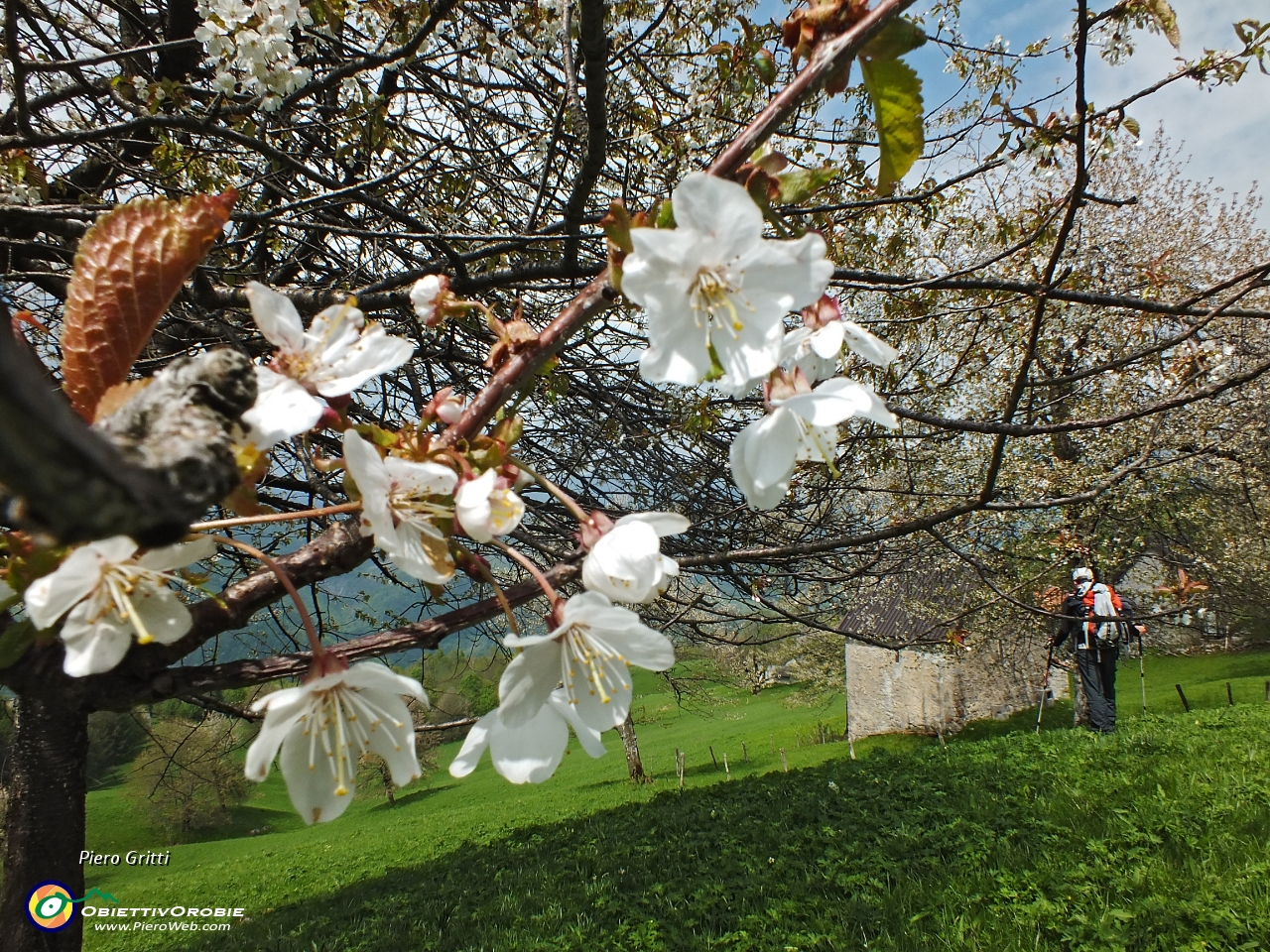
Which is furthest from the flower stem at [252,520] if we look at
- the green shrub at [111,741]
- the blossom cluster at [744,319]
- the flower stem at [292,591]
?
the green shrub at [111,741]

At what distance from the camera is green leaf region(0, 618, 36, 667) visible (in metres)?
0.48

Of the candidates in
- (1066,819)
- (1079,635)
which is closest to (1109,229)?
(1079,635)

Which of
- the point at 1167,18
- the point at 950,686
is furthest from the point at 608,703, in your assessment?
the point at 950,686

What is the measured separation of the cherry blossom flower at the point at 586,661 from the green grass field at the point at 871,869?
334 cm

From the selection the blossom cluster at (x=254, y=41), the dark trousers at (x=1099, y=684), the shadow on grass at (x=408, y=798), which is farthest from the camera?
the shadow on grass at (x=408, y=798)

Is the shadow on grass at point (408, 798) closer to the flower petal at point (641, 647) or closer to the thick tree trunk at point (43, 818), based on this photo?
the thick tree trunk at point (43, 818)

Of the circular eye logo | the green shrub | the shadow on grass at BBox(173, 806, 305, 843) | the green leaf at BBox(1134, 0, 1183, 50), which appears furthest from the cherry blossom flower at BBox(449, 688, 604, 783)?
→ the green shrub

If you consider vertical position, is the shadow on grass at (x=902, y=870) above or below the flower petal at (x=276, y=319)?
below

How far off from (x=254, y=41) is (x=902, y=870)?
475 centimetres

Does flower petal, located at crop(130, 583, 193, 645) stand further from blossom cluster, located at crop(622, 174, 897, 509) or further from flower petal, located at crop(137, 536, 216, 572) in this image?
blossom cluster, located at crop(622, 174, 897, 509)

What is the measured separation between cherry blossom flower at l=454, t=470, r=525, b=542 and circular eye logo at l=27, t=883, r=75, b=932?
339 centimetres

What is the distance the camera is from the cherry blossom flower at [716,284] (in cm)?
46

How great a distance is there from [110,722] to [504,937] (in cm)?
1931

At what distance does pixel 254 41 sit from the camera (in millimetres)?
1941
